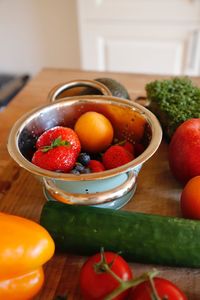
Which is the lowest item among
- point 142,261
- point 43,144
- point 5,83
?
point 5,83

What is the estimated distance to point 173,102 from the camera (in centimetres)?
73

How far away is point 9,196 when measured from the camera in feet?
2.11

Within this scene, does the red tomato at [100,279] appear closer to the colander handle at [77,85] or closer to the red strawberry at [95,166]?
the red strawberry at [95,166]

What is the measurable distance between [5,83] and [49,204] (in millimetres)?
1467

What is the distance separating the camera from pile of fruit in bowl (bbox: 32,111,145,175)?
1.83 feet

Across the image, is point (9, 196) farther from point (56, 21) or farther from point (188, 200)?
point (56, 21)

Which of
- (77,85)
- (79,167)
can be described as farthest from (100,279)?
(77,85)

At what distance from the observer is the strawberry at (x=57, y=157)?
55cm

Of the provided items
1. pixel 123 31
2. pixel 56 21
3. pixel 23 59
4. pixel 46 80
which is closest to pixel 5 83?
pixel 23 59

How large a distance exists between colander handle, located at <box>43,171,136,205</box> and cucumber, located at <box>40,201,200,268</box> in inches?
0.9

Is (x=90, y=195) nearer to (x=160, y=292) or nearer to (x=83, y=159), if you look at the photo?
(x=83, y=159)

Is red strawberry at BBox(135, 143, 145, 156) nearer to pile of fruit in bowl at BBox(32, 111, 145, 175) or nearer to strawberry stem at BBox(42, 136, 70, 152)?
pile of fruit in bowl at BBox(32, 111, 145, 175)

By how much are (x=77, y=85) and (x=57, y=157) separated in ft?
0.91

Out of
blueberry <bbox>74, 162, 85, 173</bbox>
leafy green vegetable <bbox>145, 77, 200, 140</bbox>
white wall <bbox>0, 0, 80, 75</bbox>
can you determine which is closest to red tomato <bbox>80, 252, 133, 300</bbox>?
blueberry <bbox>74, 162, 85, 173</bbox>
